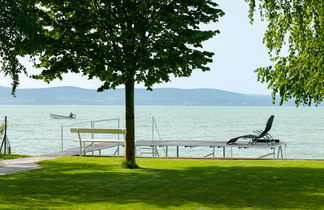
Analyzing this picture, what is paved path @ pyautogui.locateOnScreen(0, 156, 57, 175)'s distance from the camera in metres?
12.9

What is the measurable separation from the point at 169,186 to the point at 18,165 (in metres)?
5.54

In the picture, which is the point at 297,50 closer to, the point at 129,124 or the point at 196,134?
the point at 129,124

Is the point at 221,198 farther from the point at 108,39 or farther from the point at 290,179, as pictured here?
the point at 108,39

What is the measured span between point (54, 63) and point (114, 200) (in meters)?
5.60

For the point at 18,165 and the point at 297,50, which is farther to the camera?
the point at 18,165

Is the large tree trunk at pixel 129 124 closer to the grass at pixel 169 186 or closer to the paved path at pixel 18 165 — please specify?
the grass at pixel 169 186

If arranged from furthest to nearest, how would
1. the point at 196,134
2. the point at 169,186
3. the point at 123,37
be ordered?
the point at 196,134
the point at 123,37
the point at 169,186

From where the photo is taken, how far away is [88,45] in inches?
488

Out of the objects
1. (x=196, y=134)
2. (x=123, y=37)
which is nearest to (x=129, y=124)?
(x=123, y=37)

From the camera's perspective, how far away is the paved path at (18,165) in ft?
42.4

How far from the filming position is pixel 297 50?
11.1 m

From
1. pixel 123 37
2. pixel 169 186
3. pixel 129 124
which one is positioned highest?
pixel 123 37

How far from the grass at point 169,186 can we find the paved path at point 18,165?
45 cm

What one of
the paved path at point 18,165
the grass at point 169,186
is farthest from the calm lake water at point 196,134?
the grass at point 169,186
